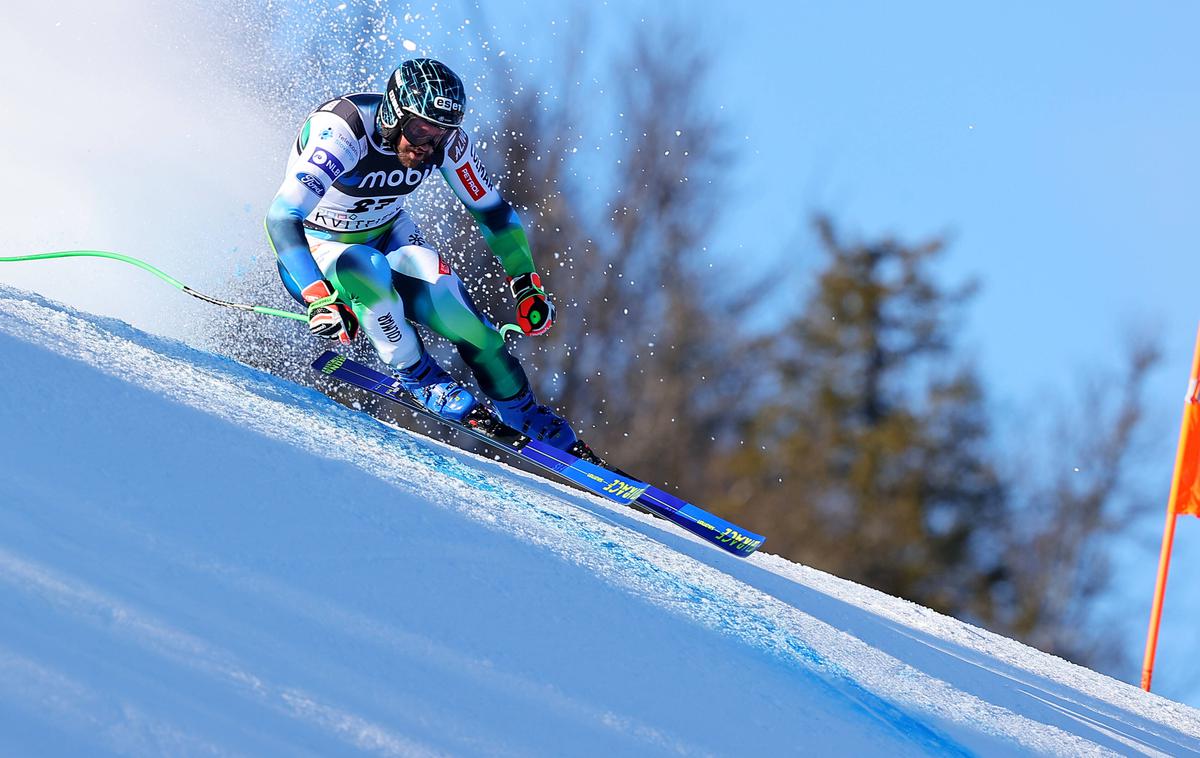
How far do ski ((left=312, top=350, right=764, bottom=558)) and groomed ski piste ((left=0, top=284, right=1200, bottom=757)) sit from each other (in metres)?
0.12

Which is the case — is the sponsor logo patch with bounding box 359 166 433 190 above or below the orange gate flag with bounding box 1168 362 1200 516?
below

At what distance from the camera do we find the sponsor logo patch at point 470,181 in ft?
16.3

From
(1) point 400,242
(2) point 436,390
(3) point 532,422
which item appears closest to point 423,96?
(1) point 400,242

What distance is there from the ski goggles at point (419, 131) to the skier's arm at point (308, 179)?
0.61 ft

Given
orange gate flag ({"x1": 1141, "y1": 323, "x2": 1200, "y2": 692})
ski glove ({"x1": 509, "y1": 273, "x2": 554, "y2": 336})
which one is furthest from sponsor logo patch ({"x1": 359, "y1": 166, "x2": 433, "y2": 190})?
orange gate flag ({"x1": 1141, "y1": 323, "x2": 1200, "y2": 692})

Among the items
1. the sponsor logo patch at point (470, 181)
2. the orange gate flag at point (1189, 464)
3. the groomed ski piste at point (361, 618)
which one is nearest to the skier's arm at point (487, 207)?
the sponsor logo patch at point (470, 181)

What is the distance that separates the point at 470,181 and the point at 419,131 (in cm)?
55

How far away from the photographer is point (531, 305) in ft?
16.8

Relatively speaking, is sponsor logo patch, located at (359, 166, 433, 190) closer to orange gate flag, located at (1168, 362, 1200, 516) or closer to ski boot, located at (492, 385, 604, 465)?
ski boot, located at (492, 385, 604, 465)

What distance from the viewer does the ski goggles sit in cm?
446

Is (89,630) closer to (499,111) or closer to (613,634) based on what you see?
(613,634)

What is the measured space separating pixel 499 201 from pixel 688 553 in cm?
161

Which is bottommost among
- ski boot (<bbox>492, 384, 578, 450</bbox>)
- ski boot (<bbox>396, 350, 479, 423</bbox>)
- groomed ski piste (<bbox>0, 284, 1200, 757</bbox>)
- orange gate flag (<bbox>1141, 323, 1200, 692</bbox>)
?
groomed ski piste (<bbox>0, 284, 1200, 757</bbox>)

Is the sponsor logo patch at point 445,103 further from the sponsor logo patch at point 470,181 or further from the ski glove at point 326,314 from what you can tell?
the ski glove at point 326,314
